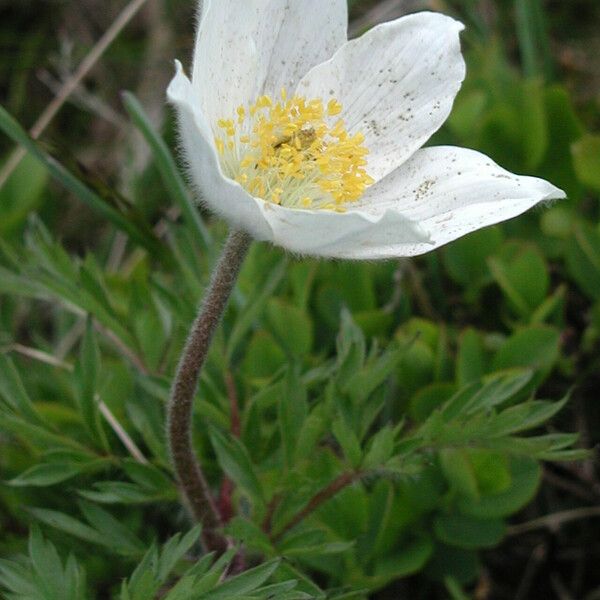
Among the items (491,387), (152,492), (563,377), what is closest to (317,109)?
(491,387)

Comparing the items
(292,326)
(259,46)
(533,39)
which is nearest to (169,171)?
(292,326)

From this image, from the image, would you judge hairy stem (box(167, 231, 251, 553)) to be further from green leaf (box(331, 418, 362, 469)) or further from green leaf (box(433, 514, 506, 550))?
green leaf (box(433, 514, 506, 550))

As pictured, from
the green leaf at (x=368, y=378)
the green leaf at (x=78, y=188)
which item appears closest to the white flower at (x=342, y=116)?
the green leaf at (x=368, y=378)

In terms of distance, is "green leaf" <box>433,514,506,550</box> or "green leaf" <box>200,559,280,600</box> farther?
"green leaf" <box>433,514,506,550</box>

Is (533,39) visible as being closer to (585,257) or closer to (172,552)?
(585,257)

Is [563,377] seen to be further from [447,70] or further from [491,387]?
[447,70]

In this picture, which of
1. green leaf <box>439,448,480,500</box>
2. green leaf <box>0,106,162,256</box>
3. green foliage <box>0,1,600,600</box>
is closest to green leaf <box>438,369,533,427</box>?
green foliage <box>0,1,600,600</box>
